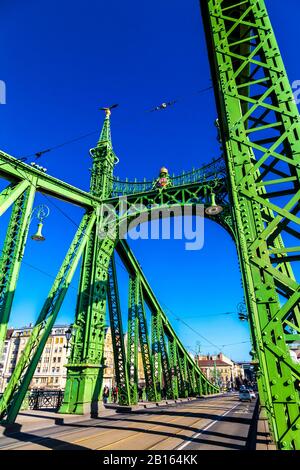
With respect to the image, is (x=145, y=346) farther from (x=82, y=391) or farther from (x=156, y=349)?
(x=82, y=391)

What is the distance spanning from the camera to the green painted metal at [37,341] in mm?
10422

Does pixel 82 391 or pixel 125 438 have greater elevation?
pixel 82 391

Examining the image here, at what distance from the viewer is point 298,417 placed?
8.48 ft

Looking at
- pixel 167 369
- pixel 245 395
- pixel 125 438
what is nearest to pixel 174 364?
pixel 167 369

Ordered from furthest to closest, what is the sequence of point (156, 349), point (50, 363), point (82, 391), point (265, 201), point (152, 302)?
point (50, 363), point (152, 302), point (156, 349), point (82, 391), point (265, 201)

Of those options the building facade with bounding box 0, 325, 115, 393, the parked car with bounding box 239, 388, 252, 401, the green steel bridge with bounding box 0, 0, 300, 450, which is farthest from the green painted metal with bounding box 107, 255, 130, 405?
the building facade with bounding box 0, 325, 115, 393

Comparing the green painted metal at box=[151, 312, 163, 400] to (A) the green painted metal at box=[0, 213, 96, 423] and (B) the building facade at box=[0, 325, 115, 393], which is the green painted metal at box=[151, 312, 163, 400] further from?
(B) the building facade at box=[0, 325, 115, 393]

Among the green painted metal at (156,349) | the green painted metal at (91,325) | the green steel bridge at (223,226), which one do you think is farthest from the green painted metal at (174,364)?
the green painted metal at (91,325)

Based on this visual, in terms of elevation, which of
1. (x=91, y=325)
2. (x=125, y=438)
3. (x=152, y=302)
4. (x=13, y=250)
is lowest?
(x=125, y=438)

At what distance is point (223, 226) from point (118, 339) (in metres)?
10.2

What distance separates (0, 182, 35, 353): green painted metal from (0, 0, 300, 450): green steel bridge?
0.04 meters

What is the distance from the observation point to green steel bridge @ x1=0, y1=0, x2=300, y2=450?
2.95 m

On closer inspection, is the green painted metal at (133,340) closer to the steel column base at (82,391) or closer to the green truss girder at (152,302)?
the green truss girder at (152,302)

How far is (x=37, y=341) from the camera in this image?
39.6 ft
